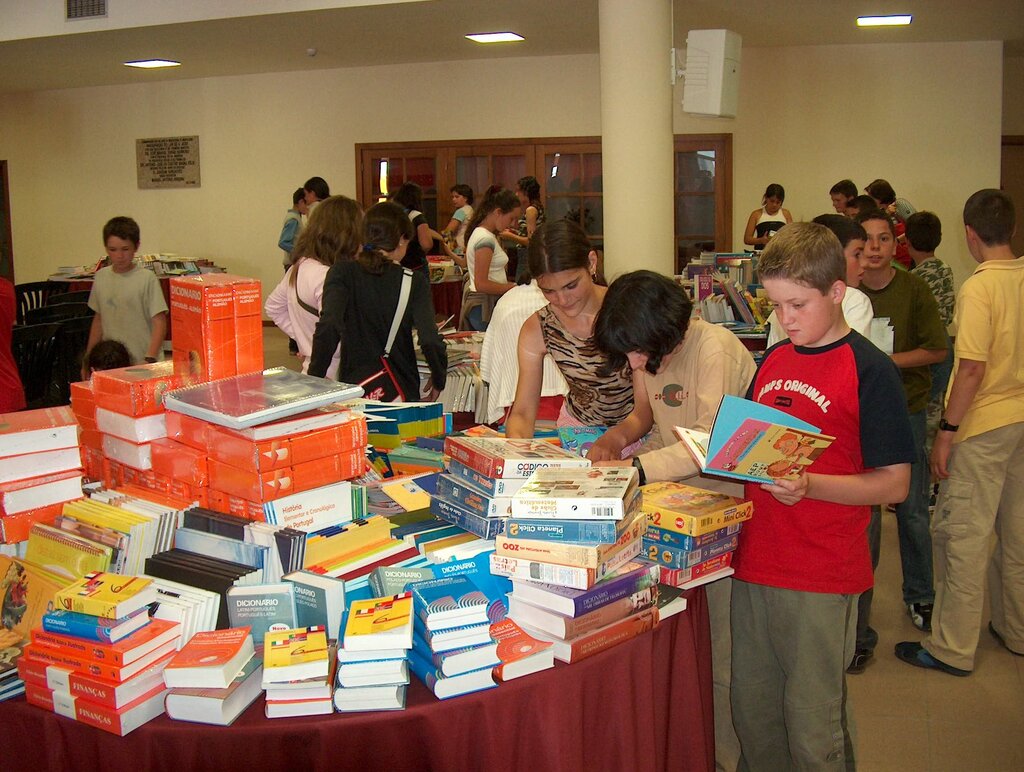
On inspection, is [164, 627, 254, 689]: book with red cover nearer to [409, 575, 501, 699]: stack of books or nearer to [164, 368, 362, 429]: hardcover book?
[409, 575, 501, 699]: stack of books

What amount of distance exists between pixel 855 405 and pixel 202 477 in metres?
1.47

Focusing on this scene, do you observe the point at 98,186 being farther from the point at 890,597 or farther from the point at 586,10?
the point at 890,597

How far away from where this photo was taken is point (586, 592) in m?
1.92

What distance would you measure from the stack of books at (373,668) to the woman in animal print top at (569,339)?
1.43 meters

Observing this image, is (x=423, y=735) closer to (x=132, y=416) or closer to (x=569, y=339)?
(x=132, y=416)

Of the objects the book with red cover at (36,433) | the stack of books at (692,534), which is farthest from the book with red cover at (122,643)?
the stack of books at (692,534)

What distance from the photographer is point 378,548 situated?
7.48 feet

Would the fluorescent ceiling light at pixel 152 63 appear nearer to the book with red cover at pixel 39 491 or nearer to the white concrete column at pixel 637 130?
the white concrete column at pixel 637 130

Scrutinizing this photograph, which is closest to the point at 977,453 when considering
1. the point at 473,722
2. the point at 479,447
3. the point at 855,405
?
the point at 855,405

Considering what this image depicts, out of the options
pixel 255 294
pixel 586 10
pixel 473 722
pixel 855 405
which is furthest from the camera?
pixel 586 10

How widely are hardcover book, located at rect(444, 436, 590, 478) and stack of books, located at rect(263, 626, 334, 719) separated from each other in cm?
56

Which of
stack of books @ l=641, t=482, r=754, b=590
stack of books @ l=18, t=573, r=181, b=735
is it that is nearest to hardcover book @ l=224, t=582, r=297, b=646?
stack of books @ l=18, t=573, r=181, b=735

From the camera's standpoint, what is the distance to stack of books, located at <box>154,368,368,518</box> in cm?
218

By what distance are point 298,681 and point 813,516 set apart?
117 cm
